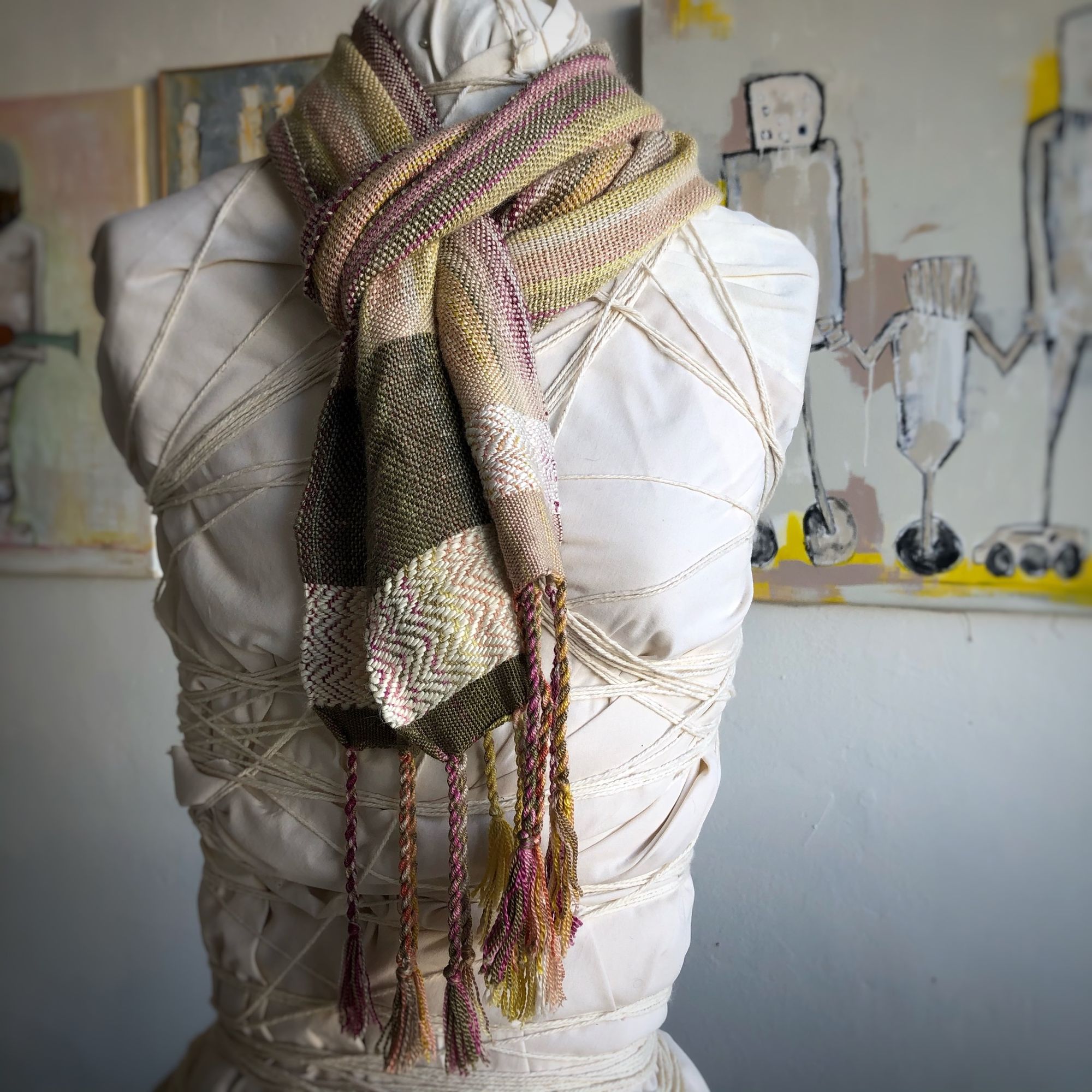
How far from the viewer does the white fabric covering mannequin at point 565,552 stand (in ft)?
2.02

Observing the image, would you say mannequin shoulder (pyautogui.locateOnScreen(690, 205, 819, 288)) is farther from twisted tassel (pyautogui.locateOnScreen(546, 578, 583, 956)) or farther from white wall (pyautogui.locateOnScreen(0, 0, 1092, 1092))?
white wall (pyautogui.locateOnScreen(0, 0, 1092, 1092))

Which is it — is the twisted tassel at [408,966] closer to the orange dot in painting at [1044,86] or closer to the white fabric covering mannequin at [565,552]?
the white fabric covering mannequin at [565,552]

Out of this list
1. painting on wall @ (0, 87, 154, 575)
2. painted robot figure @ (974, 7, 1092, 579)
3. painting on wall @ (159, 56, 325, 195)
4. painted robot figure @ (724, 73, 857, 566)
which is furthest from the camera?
painting on wall @ (0, 87, 154, 575)

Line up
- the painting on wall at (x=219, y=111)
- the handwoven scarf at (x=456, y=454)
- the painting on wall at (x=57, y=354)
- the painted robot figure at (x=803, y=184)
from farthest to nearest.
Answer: the painting on wall at (x=57, y=354), the painting on wall at (x=219, y=111), the painted robot figure at (x=803, y=184), the handwoven scarf at (x=456, y=454)

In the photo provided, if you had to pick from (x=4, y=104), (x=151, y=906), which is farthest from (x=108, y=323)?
(x=151, y=906)

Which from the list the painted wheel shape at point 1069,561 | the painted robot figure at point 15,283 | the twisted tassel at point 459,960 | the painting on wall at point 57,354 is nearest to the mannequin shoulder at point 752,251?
the twisted tassel at point 459,960

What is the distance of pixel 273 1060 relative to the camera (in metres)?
0.71

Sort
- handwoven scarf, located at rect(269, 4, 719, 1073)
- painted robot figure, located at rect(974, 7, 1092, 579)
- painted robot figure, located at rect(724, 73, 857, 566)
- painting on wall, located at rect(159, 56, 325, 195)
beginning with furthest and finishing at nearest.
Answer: painting on wall, located at rect(159, 56, 325, 195) → painted robot figure, located at rect(724, 73, 857, 566) → painted robot figure, located at rect(974, 7, 1092, 579) → handwoven scarf, located at rect(269, 4, 719, 1073)

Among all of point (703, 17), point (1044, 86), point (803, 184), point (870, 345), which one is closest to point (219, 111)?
point (703, 17)

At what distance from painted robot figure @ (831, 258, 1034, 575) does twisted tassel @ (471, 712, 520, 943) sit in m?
0.73

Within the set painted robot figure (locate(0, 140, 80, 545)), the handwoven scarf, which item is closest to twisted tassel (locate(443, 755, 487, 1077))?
the handwoven scarf

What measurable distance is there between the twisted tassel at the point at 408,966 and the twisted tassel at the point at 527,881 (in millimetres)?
59

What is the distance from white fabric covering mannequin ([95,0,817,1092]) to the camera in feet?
2.02

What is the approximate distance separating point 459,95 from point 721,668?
17.1 inches
